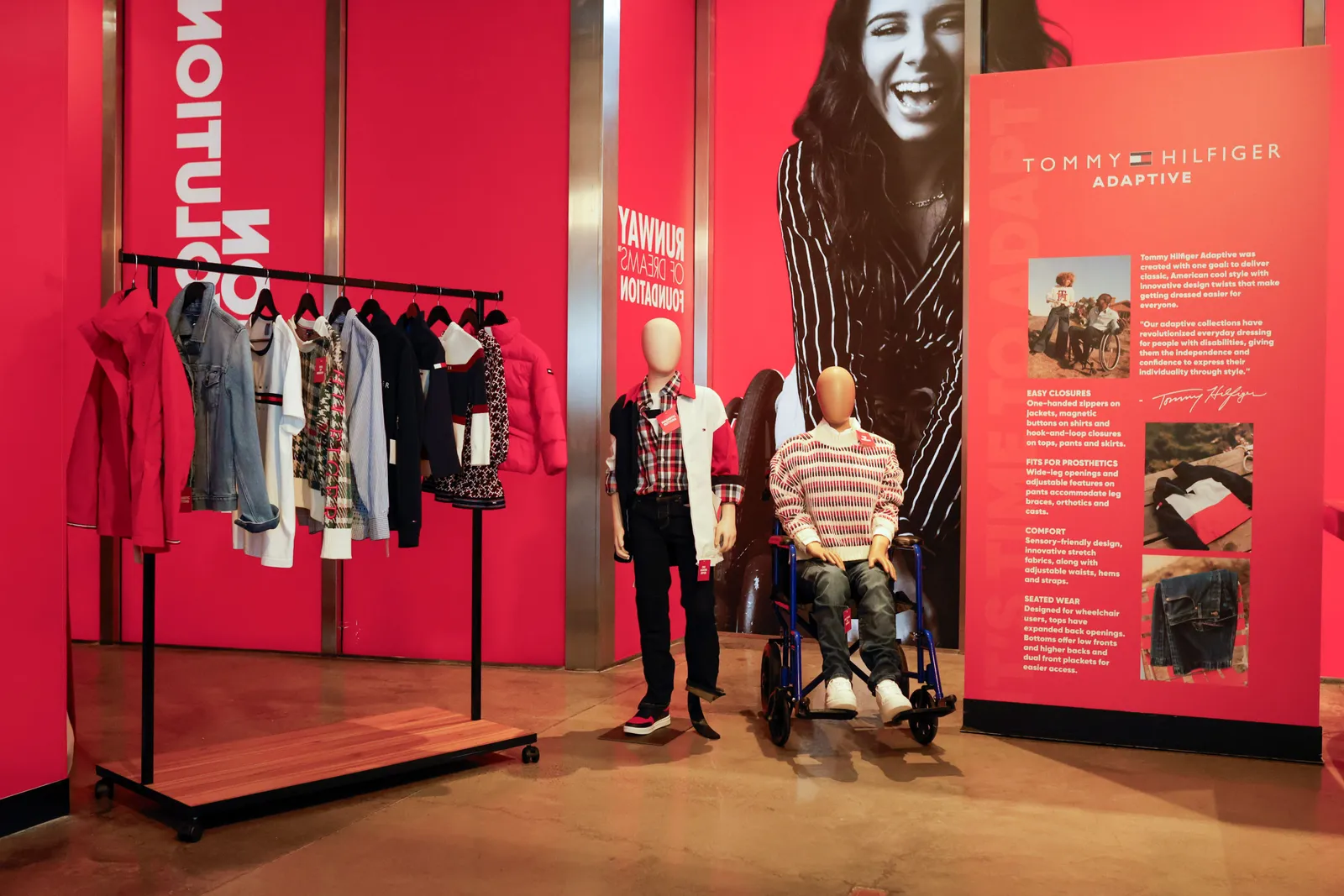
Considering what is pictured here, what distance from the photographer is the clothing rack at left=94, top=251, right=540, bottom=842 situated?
3.51 m

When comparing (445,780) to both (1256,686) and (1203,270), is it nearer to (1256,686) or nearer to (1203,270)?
(1256,686)

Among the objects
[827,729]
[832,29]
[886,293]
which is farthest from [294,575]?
[832,29]

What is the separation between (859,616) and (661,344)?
4.37 feet

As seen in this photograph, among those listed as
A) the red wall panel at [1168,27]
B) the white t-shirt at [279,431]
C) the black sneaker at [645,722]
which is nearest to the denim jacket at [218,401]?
the white t-shirt at [279,431]

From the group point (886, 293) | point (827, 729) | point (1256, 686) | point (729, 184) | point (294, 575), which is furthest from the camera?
point (729, 184)

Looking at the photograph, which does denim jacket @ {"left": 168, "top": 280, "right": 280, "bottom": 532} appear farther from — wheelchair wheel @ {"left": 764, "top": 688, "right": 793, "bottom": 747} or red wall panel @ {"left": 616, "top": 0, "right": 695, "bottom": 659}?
red wall panel @ {"left": 616, "top": 0, "right": 695, "bottom": 659}

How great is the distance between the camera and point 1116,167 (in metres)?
4.45

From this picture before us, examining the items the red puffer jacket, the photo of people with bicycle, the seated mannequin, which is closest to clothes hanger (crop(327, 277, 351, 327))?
the red puffer jacket

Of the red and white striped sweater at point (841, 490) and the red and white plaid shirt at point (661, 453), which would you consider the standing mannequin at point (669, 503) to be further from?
the red and white striped sweater at point (841, 490)

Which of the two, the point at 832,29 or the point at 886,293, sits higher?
the point at 832,29

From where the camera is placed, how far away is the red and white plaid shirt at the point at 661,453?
4.57 metres

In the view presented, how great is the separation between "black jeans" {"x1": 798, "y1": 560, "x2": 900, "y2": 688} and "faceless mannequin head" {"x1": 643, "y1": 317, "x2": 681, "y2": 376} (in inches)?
39.8

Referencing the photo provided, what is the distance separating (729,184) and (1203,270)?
339 centimetres

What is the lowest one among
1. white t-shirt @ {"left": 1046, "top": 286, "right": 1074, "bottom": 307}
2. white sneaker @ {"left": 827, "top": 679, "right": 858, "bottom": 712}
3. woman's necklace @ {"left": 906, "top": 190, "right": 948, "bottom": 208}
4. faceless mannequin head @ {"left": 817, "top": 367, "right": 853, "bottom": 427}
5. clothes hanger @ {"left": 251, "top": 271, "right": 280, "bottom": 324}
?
white sneaker @ {"left": 827, "top": 679, "right": 858, "bottom": 712}
